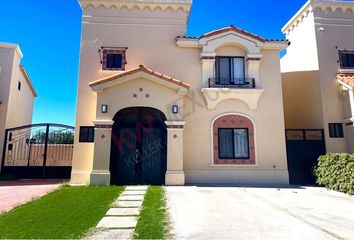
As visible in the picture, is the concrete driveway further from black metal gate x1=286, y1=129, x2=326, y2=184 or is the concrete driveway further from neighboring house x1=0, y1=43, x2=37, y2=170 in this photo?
neighboring house x1=0, y1=43, x2=37, y2=170

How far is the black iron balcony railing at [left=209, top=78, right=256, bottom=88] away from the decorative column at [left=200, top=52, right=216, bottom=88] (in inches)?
10.9

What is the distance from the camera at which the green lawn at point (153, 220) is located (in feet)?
17.0

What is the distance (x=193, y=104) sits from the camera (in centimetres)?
1358

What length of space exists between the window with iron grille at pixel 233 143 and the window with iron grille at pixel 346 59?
7.26 metres

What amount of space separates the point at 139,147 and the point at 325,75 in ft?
36.9

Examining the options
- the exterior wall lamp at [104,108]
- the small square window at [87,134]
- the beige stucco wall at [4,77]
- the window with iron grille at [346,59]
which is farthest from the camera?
the window with iron grille at [346,59]

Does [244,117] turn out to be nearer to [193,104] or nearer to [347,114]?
[193,104]

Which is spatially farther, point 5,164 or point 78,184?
point 5,164

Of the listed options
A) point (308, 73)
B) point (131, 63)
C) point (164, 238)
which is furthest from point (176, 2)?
point (164, 238)

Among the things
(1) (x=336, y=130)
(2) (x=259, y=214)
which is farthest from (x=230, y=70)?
(2) (x=259, y=214)

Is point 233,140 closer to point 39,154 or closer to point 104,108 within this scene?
point 104,108

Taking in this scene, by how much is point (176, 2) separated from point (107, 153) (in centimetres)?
925

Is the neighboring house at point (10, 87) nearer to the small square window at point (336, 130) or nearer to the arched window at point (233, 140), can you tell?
the arched window at point (233, 140)

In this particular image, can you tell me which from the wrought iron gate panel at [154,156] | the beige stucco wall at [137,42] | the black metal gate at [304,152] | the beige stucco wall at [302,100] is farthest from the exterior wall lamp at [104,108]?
the beige stucco wall at [302,100]
